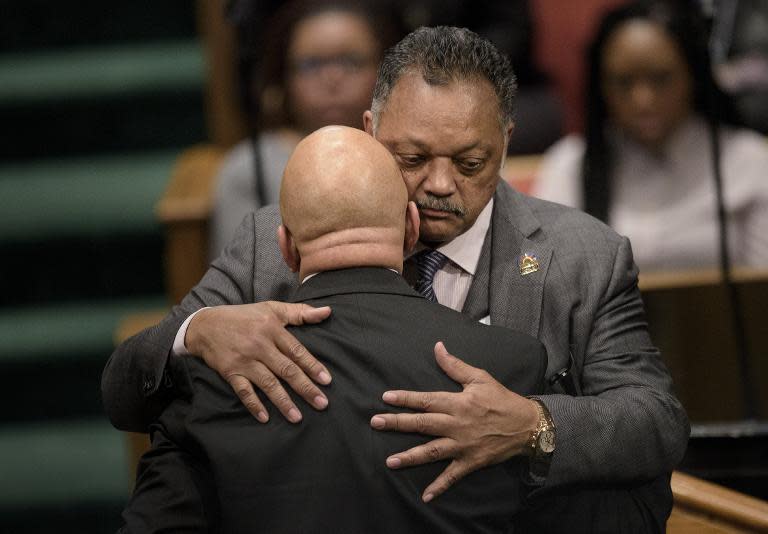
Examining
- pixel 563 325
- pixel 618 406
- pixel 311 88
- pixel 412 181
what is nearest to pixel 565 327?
pixel 563 325

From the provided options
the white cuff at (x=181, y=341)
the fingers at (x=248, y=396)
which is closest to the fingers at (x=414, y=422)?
the fingers at (x=248, y=396)

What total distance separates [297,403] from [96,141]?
6.82ft

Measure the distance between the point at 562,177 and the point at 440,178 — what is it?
1.09 m

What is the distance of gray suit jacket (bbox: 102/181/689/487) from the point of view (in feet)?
4.30

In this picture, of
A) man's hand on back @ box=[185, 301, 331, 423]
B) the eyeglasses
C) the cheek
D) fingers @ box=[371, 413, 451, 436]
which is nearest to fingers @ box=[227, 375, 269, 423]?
man's hand on back @ box=[185, 301, 331, 423]

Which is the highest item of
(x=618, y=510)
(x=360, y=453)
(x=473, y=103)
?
(x=473, y=103)

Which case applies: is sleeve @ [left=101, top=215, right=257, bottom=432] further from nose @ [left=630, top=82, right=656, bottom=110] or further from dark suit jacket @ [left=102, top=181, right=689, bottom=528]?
nose @ [left=630, top=82, right=656, bottom=110]

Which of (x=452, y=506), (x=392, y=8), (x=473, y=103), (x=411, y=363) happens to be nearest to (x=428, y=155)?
(x=473, y=103)

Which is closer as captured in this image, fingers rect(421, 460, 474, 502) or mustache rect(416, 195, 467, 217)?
fingers rect(421, 460, 474, 502)

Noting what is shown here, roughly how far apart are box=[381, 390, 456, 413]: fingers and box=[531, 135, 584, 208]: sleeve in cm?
129

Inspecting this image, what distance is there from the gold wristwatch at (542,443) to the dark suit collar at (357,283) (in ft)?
0.60

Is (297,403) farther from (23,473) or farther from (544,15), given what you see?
(544,15)

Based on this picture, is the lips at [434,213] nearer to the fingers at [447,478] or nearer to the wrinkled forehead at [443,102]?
the wrinkled forehead at [443,102]

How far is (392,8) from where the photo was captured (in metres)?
2.70
